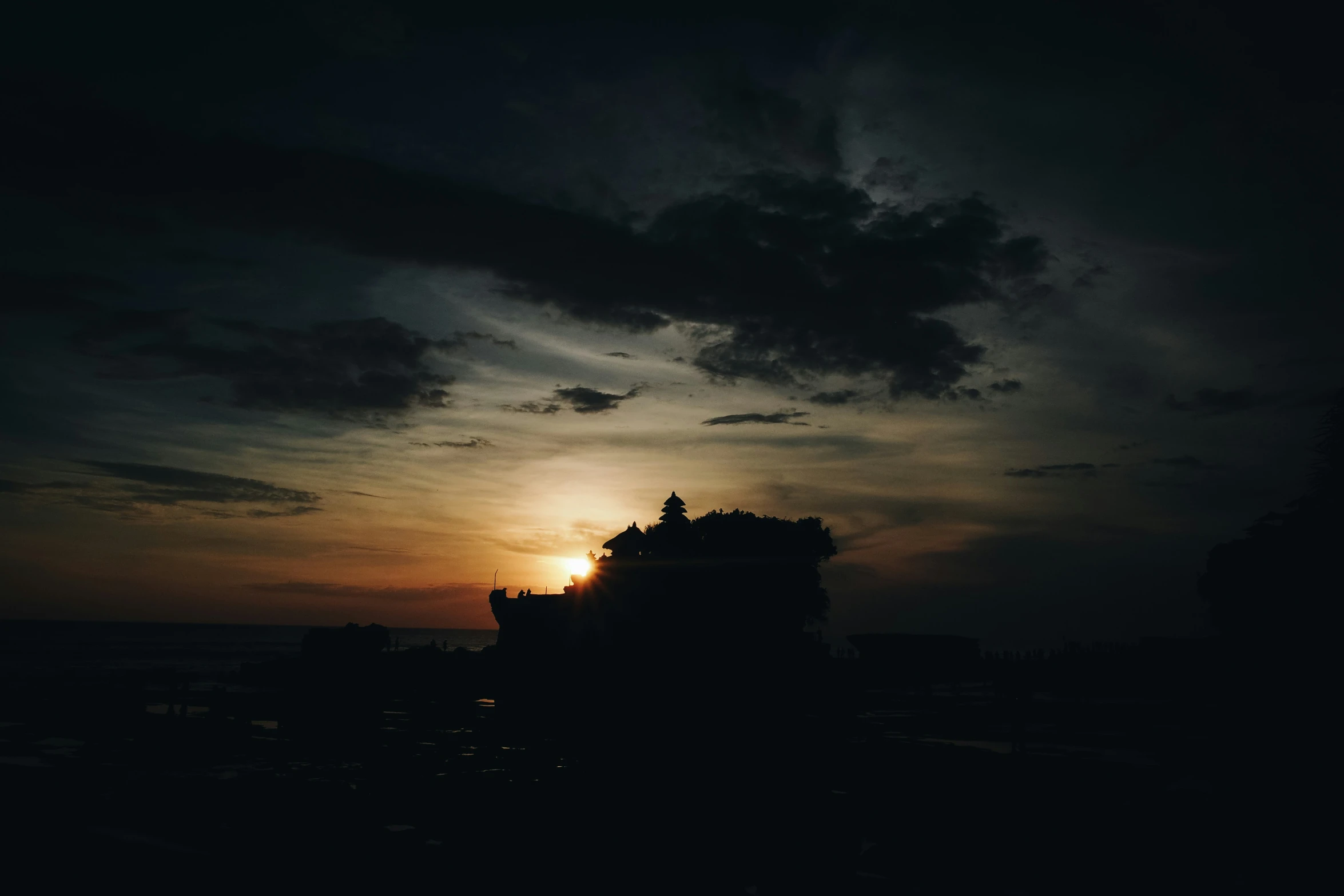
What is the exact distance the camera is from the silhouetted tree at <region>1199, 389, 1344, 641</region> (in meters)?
53.2

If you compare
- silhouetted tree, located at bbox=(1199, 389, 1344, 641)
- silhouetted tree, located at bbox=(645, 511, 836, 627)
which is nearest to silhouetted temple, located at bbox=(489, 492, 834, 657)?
silhouetted tree, located at bbox=(645, 511, 836, 627)

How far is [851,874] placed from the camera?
16.2 metres

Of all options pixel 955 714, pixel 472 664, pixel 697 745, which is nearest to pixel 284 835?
pixel 697 745

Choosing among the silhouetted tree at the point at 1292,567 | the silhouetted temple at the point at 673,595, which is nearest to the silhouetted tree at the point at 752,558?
the silhouetted temple at the point at 673,595

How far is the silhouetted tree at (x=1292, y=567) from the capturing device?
53.2 m

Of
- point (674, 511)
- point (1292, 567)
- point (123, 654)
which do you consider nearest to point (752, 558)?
point (674, 511)

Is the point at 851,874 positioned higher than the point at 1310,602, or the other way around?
the point at 1310,602

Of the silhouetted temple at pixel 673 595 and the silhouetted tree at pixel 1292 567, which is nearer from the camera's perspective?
the silhouetted tree at pixel 1292 567

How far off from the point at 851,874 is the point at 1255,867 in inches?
366

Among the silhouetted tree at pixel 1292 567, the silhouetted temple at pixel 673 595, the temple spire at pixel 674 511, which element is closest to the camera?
the silhouetted tree at pixel 1292 567

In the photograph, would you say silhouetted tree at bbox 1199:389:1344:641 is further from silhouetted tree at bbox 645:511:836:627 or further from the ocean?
the ocean

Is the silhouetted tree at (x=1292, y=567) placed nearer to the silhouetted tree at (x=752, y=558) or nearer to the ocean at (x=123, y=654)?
the silhouetted tree at (x=752, y=558)

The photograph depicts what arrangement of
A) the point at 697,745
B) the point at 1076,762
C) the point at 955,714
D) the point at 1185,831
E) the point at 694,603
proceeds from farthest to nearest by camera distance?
1. the point at 694,603
2. the point at 955,714
3. the point at 697,745
4. the point at 1076,762
5. the point at 1185,831

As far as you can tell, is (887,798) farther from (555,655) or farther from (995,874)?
(555,655)
